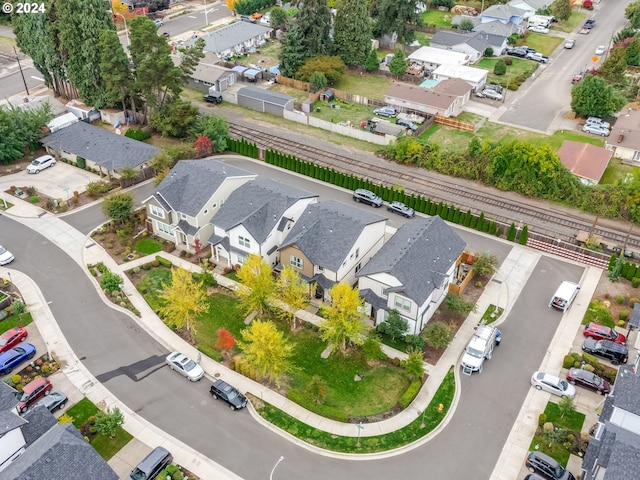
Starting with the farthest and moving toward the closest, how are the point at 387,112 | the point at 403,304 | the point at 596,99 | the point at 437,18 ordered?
the point at 437,18 → the point at 387,112 → the point at 596,99 → the point at 403,304

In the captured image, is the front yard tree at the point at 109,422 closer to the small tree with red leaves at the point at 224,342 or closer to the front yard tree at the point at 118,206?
the small tree with red leaves at the point at 224,342

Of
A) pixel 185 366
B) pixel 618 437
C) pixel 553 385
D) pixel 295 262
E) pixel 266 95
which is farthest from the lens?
pixel 266 95

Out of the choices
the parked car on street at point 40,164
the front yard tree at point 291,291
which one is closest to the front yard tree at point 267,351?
the front yard tree at point 291,291

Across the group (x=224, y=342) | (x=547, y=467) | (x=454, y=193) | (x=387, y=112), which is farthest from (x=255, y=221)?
(x=387, y=112)

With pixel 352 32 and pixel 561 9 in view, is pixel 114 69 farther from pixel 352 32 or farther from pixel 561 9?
pixel 561 9

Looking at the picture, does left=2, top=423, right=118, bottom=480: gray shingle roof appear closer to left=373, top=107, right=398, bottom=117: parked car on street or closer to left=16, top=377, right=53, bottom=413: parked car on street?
left=16, top=377, right=53, bottom=413: parked car on street

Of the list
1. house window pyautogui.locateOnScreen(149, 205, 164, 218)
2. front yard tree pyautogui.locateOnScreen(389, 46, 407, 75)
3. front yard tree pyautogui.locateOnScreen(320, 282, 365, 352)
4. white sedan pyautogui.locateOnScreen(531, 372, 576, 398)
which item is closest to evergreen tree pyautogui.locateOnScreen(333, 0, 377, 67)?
front yard tree pyautogui.locateOnScreen(389, 46, 407, 75)
